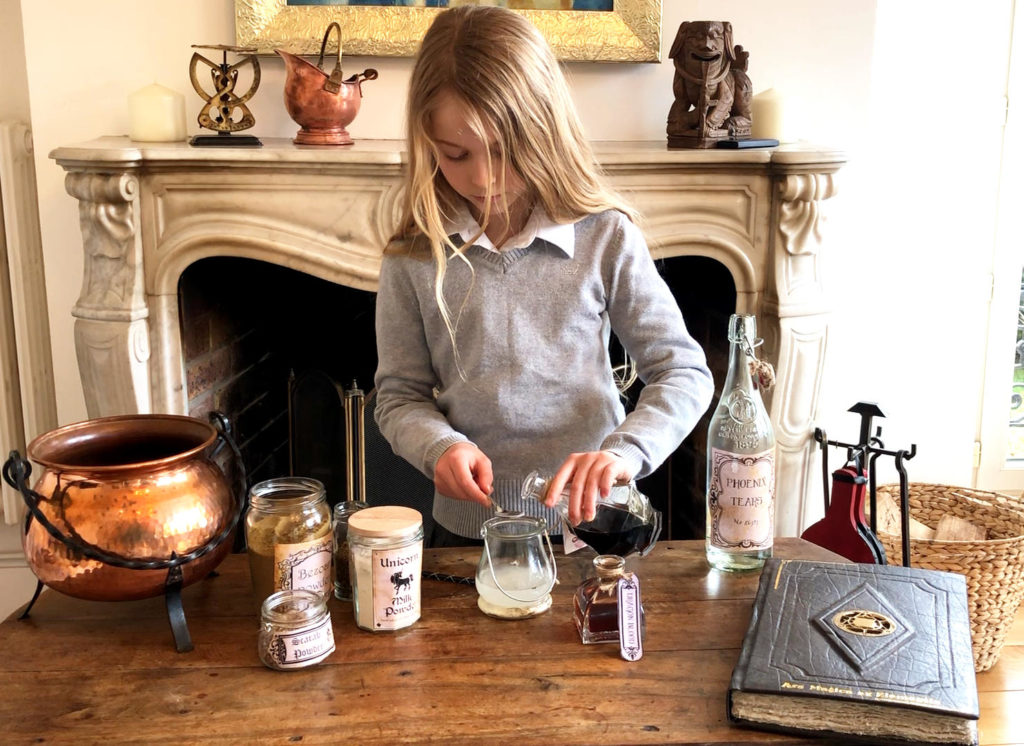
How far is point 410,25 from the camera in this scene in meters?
2.02

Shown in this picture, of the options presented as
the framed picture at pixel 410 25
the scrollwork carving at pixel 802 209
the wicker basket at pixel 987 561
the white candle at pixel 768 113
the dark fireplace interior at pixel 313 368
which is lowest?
the wicker basket at pixel 987 561

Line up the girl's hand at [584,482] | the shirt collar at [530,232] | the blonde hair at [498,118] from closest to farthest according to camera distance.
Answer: the girl's hand at [584,482]
the blonde hair at [498,118]
the shirt collar at [530,232]

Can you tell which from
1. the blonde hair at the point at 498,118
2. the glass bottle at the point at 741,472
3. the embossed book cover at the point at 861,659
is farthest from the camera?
the blonde hair at the point at 498,118

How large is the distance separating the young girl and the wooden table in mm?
296

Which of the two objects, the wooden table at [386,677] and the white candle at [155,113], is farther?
the white candle at [155,113]

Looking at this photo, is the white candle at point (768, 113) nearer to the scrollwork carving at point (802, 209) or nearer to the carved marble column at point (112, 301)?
the scrollwork carving at point (802, 209)

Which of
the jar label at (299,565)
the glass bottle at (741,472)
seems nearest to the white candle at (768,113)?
the glass bottle at (741,472)

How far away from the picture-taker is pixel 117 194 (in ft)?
6.05

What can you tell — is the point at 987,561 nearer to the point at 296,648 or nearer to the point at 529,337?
the point at 529,337

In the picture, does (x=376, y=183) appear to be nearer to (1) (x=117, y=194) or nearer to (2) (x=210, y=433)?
(1) (x=117, y=194)

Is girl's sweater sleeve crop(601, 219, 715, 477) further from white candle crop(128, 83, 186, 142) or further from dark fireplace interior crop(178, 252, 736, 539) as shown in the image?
white candle crop(128, 83, 186, 142)

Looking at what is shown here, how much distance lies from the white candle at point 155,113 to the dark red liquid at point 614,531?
1267 mm

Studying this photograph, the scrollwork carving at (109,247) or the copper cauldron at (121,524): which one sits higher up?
the scrollwork carving at (109,247)

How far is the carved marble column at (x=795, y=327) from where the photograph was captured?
6.37 ft
